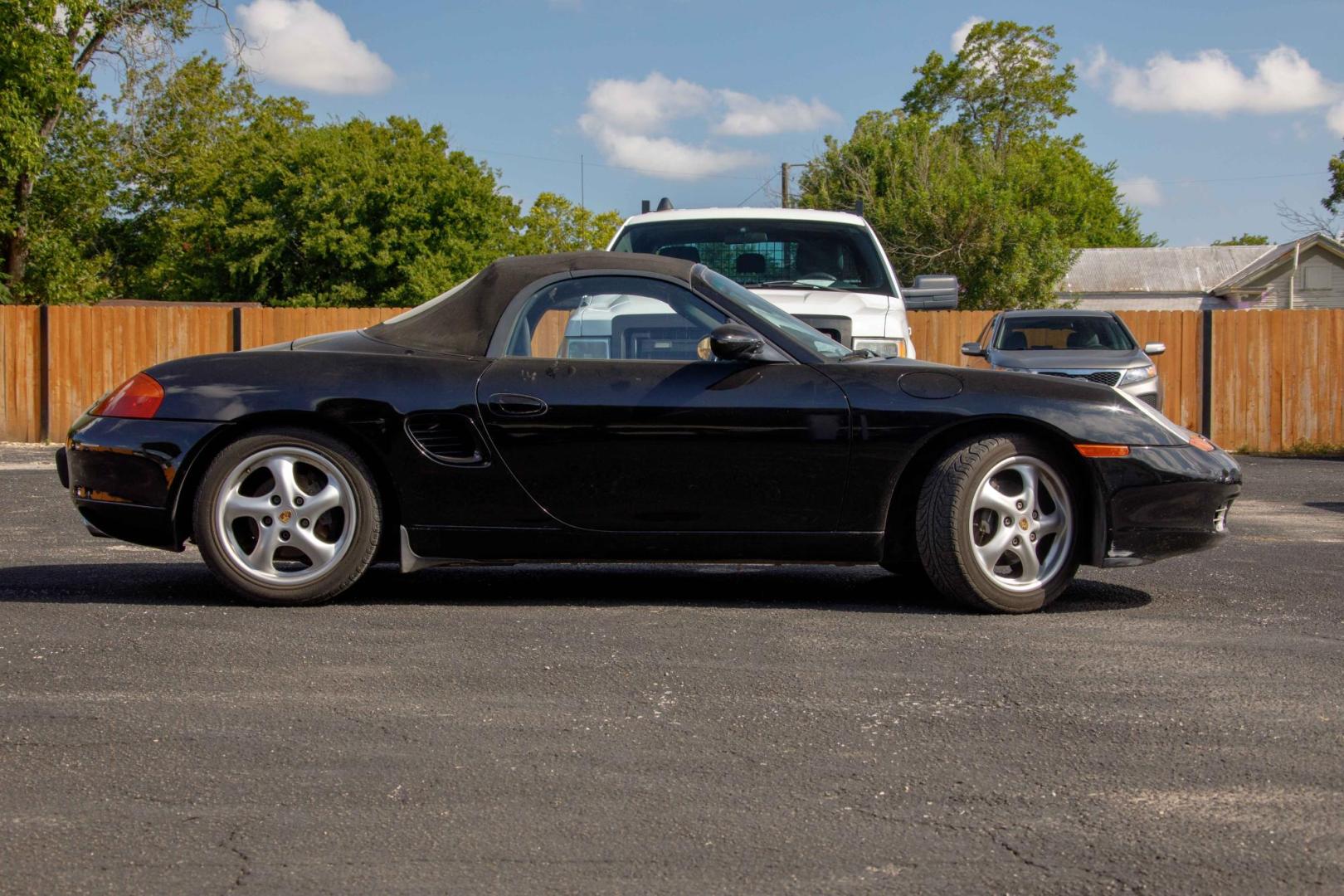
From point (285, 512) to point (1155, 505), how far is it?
3293mm

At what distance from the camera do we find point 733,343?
5.32 meters

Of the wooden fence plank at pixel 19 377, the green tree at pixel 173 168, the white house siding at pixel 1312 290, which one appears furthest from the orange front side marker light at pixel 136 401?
the white house siding at pixel 1312 290

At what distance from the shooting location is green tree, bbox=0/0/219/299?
973 inches

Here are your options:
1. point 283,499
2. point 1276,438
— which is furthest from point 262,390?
point 1276,438

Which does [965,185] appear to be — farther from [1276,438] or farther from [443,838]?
[443,838]

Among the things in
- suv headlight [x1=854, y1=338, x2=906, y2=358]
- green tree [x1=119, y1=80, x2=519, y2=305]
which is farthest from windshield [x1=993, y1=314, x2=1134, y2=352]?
green tree [x1=119, y1=80, x2=519, y2=305]

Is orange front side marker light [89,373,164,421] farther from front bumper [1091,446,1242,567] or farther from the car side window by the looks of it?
front bumper [1091,446,1242,567]

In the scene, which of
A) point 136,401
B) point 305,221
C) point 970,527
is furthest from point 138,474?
point 305,221

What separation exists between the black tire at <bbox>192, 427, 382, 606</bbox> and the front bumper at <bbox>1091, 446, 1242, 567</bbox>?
2.76 meters

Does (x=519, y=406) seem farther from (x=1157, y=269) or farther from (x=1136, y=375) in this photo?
(x=1157, y=269)

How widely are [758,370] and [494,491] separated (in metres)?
1.11

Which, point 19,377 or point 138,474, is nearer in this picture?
point 138,474

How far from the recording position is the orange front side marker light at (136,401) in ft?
17.8

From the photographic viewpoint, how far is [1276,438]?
64.5ft
